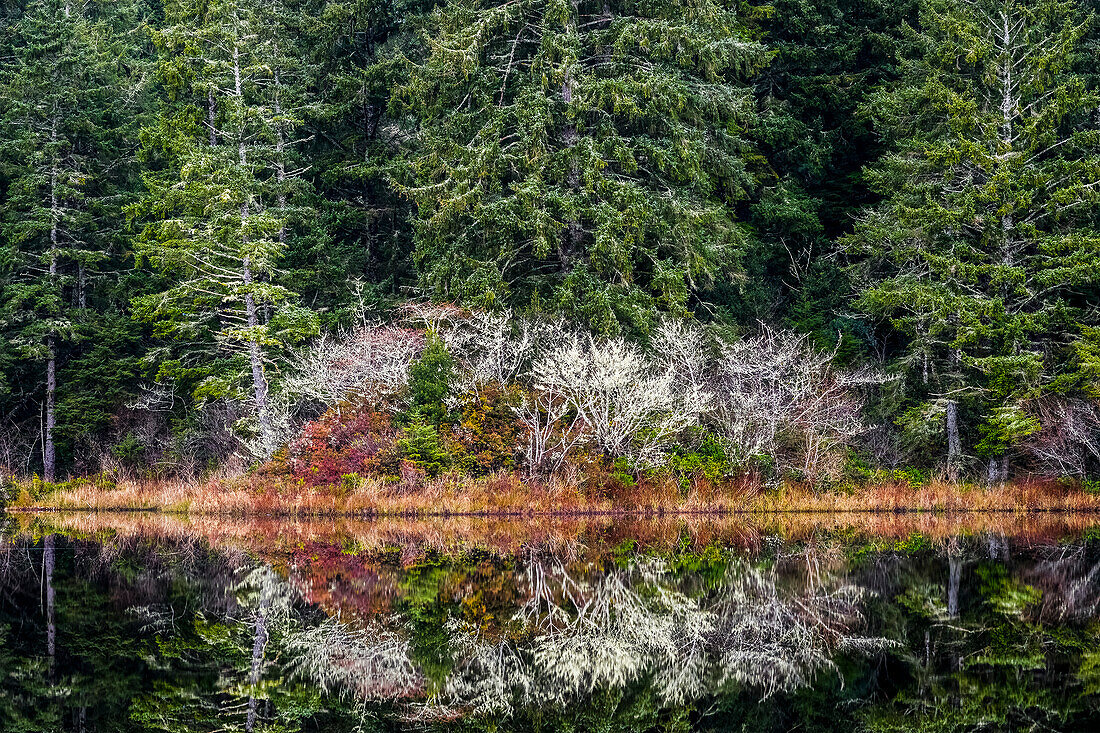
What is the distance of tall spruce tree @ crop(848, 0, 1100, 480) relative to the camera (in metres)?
28.5

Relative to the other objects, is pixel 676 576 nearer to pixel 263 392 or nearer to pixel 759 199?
pixel 263 392

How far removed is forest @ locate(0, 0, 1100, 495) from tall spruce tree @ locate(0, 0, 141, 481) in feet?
0.48

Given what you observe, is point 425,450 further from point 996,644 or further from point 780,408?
point 996,644

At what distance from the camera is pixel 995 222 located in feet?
96.0

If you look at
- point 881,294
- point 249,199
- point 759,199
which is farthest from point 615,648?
point 759,199

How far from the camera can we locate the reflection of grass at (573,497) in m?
25.3

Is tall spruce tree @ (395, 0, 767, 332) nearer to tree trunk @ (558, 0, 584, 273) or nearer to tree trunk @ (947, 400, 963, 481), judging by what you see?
tree trunk @ (558, 0, 584, 273)

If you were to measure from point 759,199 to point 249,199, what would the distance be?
1549 centimetres

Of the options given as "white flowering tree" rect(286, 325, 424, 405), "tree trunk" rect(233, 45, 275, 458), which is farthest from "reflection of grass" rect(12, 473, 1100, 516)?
"tree trunk" rect(233, 45, 275, 458)

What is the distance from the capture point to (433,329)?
2788 centimetres

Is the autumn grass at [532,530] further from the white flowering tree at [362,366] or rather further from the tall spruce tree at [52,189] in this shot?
the tall spruce tree at [52,189]

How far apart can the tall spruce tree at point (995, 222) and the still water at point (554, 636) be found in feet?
30.4

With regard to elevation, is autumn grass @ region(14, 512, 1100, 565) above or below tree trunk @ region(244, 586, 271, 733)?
below

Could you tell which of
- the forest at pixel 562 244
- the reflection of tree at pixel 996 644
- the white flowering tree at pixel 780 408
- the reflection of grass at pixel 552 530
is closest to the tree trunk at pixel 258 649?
the reflection of grass at pixel 552 530
